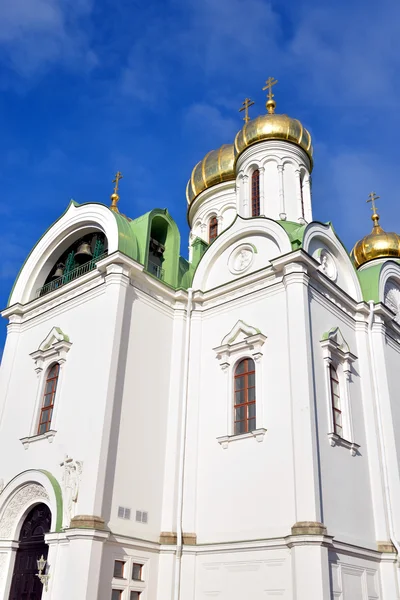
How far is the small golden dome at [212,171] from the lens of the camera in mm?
19562

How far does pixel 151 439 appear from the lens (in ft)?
38.4

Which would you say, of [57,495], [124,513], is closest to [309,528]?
[124,513]

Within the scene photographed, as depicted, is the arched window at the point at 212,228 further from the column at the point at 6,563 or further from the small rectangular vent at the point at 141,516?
the column at the point at 6,563

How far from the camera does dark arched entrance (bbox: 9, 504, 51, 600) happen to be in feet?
35.5

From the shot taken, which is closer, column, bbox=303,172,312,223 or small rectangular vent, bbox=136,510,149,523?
small rectangular vent, bbox=136,510,149,523

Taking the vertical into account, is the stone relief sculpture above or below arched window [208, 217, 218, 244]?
below

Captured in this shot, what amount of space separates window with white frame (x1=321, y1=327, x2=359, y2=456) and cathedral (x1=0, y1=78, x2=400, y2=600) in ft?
0.13

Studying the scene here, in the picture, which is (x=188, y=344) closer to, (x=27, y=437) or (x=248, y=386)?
(x=248, y=386)

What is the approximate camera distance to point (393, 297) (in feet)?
52.6

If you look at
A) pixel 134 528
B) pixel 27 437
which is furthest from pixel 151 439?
pixel 27 437

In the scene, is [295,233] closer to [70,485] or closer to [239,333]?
[239,333]

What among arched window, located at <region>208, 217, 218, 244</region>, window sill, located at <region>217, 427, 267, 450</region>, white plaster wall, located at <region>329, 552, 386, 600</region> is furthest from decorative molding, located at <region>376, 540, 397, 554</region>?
arched window, located at <region>208, 217, 218, 244</region>

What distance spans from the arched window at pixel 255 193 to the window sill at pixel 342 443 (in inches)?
256

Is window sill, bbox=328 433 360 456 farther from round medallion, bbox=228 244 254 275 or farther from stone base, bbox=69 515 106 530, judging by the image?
stone base, bbox=69 515 106 530
